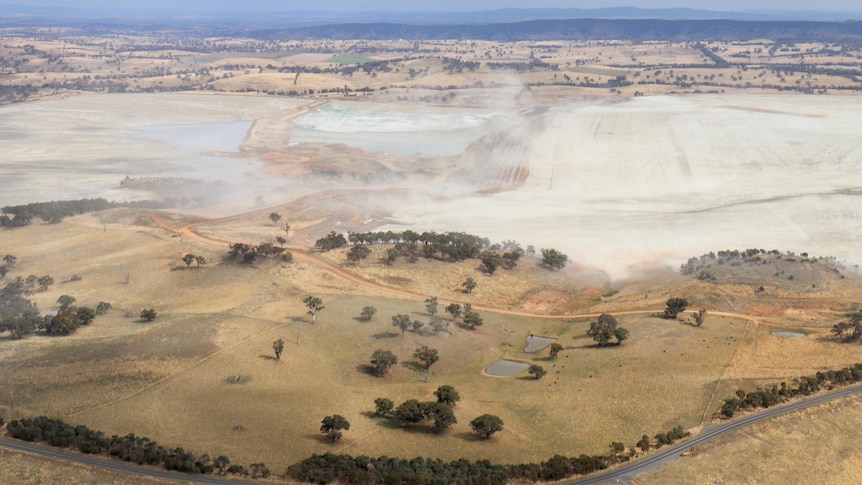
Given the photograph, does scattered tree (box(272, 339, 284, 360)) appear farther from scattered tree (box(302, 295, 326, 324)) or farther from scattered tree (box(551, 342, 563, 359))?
scattered tree (box(551, 342, 563, 359))

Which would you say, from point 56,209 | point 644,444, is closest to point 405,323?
point 644,444

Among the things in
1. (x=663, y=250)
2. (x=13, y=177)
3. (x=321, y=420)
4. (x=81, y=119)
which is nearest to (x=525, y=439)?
(x=321, y=420)

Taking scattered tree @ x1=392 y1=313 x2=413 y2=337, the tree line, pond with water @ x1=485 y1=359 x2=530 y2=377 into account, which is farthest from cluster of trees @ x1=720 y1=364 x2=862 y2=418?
the tree line

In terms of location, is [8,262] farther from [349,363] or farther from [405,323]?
[405,323]

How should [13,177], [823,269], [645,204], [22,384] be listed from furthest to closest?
[13,177], [645,204], [823,269], [22,384]

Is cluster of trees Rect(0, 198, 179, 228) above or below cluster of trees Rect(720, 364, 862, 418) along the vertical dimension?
above

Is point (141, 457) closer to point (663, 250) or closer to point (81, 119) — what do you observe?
point (663, 250)

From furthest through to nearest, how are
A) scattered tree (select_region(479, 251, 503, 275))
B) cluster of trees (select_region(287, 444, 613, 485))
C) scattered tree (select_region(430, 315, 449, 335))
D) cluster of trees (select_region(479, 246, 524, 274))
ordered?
cluster of trees (select_region(479, 246, 524, 274)), scattered tree (select_region(479, 251, 503, 275)), scattered tree (select_region(430, 315, 449, 335)), cluster of trees (select_region(287, 444, 613, 485))
